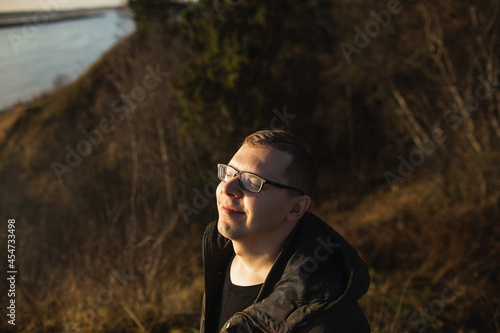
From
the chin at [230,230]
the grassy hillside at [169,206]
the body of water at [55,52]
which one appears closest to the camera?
the chin at [230,230]

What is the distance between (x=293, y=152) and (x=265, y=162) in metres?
0.13

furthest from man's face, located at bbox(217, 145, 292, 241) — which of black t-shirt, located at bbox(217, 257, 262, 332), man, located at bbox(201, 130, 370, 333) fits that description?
black t-shirt, located at bbox(217, 257, 262, 332)

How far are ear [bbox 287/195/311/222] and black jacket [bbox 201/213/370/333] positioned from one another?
0.19ft

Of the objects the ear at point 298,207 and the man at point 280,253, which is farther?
the ear at point 298,207

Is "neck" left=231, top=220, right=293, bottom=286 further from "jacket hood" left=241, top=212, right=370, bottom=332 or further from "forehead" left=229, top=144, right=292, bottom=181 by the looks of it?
"forehead" left=229, top=144, right=292, bottom=181

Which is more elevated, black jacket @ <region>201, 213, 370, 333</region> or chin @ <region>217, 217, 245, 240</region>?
chin @ <region>217, 217, 245, 240</region>

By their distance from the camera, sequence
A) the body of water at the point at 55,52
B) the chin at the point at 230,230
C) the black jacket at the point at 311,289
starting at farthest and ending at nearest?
1. the body of water at the point at 55,52
2. the chin at the point at 230,230
3. the black jacket at the point at 311,289

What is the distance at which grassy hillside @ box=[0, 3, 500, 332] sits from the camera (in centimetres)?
423

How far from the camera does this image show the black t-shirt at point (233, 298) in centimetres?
163

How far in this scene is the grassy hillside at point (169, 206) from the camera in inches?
166

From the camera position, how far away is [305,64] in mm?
15742

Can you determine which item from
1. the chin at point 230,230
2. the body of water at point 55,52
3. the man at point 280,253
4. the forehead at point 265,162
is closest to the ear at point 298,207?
the man at point 280,253

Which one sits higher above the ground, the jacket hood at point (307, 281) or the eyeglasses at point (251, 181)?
the eyeglasses at point (251, 181)

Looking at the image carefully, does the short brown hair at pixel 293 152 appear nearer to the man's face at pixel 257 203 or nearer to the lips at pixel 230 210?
the man's face at pixel 257 203
